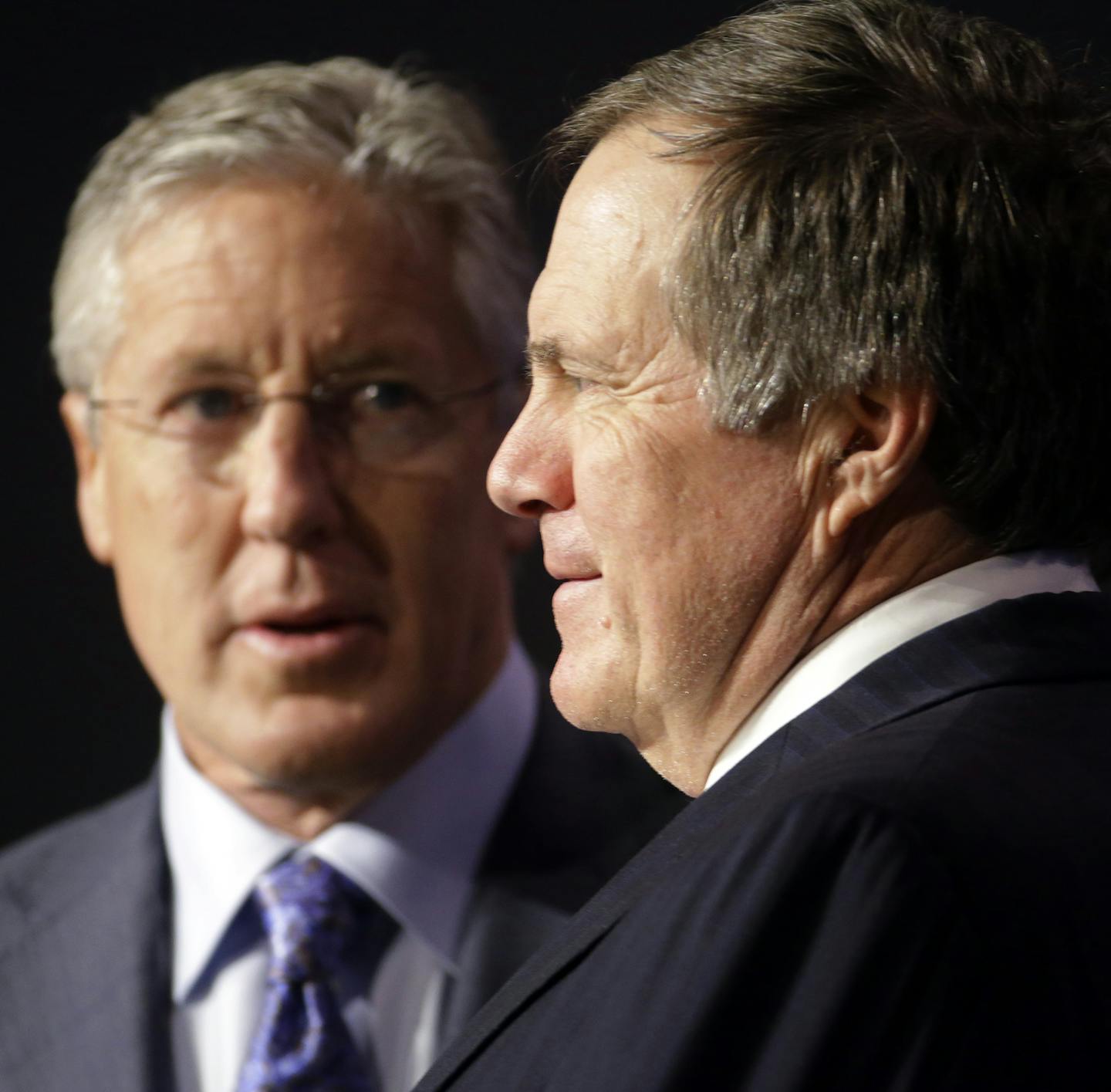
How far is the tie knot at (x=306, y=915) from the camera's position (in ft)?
5.11

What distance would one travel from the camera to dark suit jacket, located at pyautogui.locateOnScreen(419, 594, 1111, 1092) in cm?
71

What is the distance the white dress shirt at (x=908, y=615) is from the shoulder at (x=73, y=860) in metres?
0.96

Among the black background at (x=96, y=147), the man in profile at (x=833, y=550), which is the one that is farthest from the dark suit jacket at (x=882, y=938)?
the black background at (x=96, y=147)

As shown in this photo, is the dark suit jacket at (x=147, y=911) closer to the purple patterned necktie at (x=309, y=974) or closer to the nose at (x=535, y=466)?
the purple patterned necktie at (x=309, y=974)

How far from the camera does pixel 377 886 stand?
1.60m

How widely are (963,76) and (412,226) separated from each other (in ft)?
2.54

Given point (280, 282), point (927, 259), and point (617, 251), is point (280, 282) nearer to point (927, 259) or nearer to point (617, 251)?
point (617, 251)

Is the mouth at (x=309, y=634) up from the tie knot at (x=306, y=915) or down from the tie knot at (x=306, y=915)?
up

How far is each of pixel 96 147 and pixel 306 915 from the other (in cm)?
119

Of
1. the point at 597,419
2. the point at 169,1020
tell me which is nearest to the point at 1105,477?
the point at 597,419

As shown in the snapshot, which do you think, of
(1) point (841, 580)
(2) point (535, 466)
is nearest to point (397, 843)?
(2) point (535, 466)

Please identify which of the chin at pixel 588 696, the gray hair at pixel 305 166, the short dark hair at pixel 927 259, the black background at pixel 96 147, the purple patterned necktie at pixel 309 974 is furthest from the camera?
the black background at pixel 96 147

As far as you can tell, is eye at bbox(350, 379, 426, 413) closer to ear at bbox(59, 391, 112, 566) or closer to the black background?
ear at bbox(59, 391, 112, 566)

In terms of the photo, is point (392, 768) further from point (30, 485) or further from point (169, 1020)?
point (30, 485)
